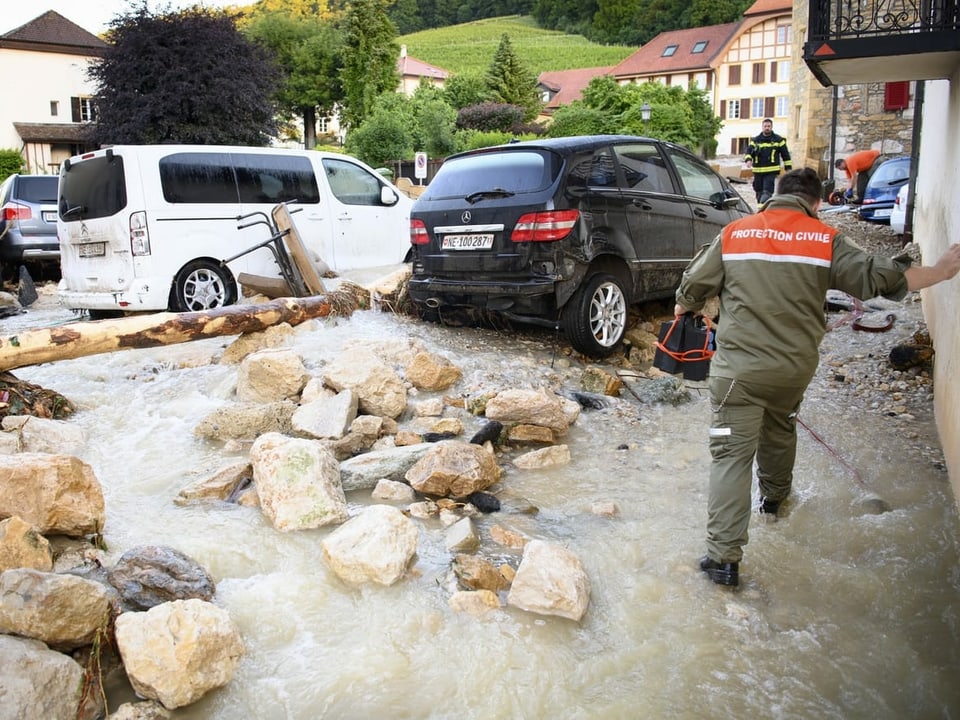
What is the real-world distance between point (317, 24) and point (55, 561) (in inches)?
2209

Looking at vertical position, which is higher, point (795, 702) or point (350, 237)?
point (350, 237)

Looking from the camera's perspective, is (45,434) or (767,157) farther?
(767,157)

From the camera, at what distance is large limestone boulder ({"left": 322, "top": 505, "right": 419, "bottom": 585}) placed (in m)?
3.93

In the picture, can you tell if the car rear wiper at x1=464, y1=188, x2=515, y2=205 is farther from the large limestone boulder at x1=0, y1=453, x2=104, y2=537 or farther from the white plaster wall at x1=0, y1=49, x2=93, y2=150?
the white plaster wall at x1=0, y1=49, x2=93, y2=150

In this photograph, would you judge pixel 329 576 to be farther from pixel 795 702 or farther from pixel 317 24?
pixel 317 24

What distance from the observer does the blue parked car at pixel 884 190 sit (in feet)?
55.3

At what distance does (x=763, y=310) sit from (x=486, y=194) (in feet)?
12.5

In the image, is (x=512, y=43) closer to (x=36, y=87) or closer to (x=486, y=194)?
(x=36, y=87)

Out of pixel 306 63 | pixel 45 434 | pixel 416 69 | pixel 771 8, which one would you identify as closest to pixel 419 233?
pixel 45 434

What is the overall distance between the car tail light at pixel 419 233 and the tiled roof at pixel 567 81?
2455 inches

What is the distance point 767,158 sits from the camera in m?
15.4

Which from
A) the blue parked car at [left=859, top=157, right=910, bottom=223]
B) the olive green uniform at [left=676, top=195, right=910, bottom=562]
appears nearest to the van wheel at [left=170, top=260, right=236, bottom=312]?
the olive green uniform at [left=676, top=195, right=910, bottom=562]

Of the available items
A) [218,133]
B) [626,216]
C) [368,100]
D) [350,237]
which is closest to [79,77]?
[368,100]

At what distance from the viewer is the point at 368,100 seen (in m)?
44.4
